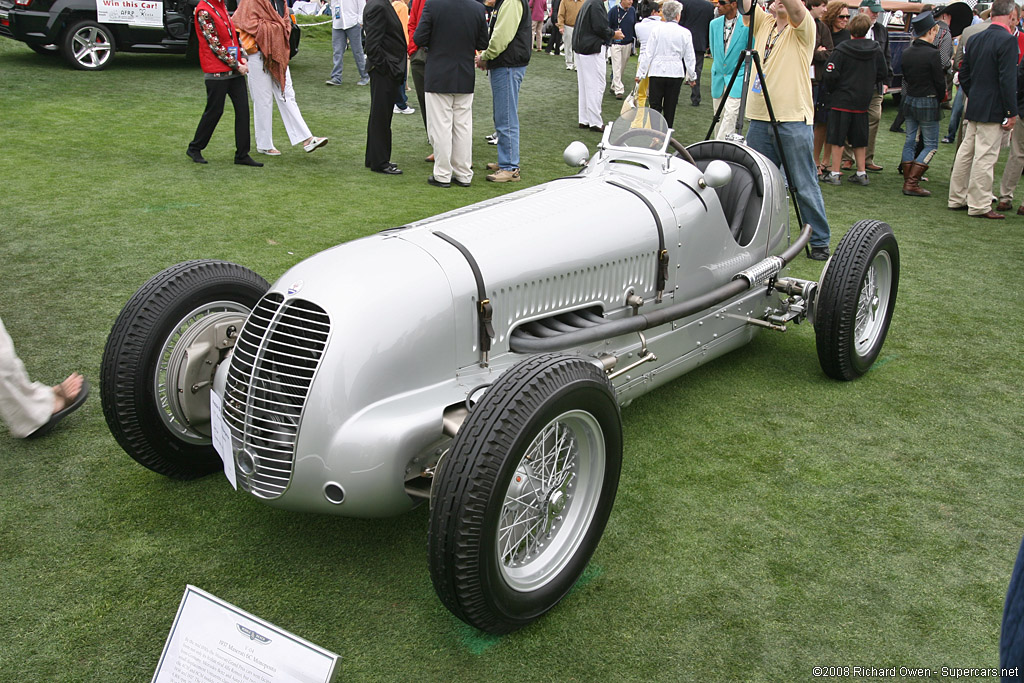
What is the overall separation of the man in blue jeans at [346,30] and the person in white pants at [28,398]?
29.5 ft

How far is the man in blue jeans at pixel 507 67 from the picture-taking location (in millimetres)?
8578

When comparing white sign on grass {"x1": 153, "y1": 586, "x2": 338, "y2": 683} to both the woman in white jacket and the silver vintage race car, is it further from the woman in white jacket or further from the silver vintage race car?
the woman in white jacket

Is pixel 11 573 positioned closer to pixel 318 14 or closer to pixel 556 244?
pixel 556 244

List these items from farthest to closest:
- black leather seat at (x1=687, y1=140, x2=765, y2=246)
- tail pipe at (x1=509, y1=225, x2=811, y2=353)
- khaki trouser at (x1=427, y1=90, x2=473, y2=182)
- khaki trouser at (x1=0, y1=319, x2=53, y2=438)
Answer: khaki trouser at (x1=427, y1=90, x2=473, y2=182)
black leather seat at (x1=687, y1=140, x2=765, y2=246)
khaki trouser at (x1=0, y1=319, x2=53, y2=438)
tail pipe at (x1=509, y1=225, x2=811, y2=353)

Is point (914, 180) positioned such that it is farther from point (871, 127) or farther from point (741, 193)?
point (741, 193)

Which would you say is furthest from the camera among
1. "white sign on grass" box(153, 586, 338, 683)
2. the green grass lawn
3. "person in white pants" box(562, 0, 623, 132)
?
"person in white pants" box(562, 0, 623, 132)

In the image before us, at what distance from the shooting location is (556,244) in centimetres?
351

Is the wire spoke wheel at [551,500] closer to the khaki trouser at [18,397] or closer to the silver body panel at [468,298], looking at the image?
the silver body panel at [468,298]

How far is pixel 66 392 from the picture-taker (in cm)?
384

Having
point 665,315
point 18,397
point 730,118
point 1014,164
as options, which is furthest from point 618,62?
point 18,397

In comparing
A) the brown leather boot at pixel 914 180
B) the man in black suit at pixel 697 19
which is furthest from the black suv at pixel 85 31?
the brown leather boot at pixel 914 180

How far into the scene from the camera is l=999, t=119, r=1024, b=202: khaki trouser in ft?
27.7

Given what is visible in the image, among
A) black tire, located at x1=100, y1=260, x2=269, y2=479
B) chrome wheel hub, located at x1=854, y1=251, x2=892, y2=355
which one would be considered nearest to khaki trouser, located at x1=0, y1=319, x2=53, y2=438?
black tire, located at x1=100, y1=260, x2=269, y2=479

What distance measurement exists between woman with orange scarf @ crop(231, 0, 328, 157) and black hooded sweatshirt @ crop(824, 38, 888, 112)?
19.0 ft
